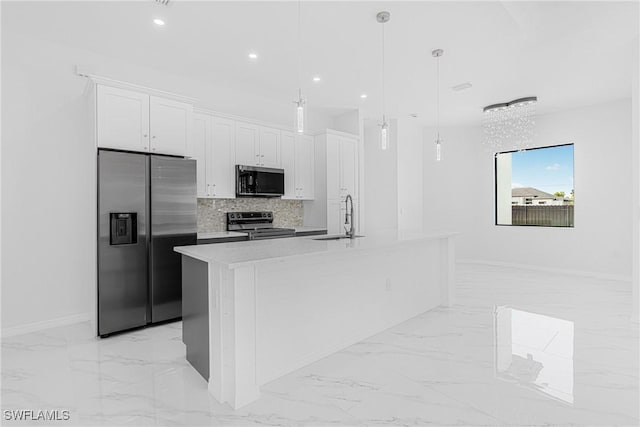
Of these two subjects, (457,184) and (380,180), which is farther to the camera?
(457,184)

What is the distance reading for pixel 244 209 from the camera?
499cm

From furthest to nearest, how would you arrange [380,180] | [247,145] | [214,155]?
→ [380,180]
[247,145]
[214,155]

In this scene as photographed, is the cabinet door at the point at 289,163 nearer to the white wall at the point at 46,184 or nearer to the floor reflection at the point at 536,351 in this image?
the white wall at the point at 46,184

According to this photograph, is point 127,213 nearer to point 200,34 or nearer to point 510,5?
point 200,34

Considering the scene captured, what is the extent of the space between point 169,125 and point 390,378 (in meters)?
3.37

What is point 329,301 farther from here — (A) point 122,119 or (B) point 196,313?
(A) point 122,119

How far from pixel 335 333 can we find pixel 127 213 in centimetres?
236

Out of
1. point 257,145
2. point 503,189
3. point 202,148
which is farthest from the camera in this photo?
point 503,189

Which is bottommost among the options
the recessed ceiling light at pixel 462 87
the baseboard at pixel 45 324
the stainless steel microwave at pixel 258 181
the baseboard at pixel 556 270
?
the baseboard at pixel 45 324

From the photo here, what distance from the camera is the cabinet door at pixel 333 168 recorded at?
547 cm

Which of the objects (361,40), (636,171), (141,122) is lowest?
(636,171)

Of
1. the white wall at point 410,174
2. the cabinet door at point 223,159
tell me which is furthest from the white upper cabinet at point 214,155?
the white wall at point 410,174

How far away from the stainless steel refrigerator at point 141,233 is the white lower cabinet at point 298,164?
1829 mm

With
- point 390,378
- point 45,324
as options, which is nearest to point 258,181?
point 45,324
